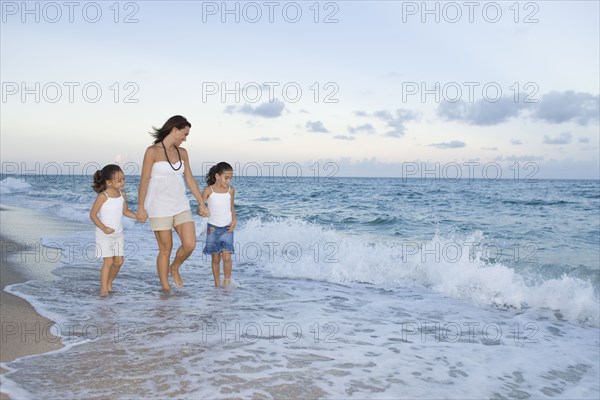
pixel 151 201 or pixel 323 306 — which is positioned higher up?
pixel 151 201

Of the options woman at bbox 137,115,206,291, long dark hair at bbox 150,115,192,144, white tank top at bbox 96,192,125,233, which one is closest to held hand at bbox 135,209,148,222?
woman at bbox 137,115,206,291

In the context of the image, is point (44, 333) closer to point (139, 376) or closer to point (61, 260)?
point (139, 376)

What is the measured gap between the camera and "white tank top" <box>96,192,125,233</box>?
5785 millimetres

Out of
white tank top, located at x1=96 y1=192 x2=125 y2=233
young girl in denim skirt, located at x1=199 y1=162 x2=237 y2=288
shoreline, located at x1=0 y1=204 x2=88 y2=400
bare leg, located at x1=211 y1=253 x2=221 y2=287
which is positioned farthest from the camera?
bare leg, located at x1=211 y1=253 x2=221 y2=287

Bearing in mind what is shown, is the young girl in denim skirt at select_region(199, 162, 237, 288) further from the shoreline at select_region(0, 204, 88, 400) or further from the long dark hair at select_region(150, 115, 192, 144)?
the shoreline at select_region(0, 204, 88, 400)

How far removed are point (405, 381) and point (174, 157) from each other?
3.53 metres

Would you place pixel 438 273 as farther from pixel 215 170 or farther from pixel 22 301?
pixel 22 301

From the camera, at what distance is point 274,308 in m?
5.87

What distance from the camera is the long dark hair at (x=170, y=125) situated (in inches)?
225

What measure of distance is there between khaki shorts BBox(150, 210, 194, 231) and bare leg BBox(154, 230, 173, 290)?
67mm

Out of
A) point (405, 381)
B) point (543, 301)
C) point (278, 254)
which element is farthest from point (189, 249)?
point (543, 301)

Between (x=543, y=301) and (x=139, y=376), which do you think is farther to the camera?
(x=543, y=301)

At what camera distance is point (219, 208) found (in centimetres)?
641

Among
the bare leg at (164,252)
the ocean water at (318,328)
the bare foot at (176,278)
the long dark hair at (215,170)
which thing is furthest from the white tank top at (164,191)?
the ocean water at (318,328)
